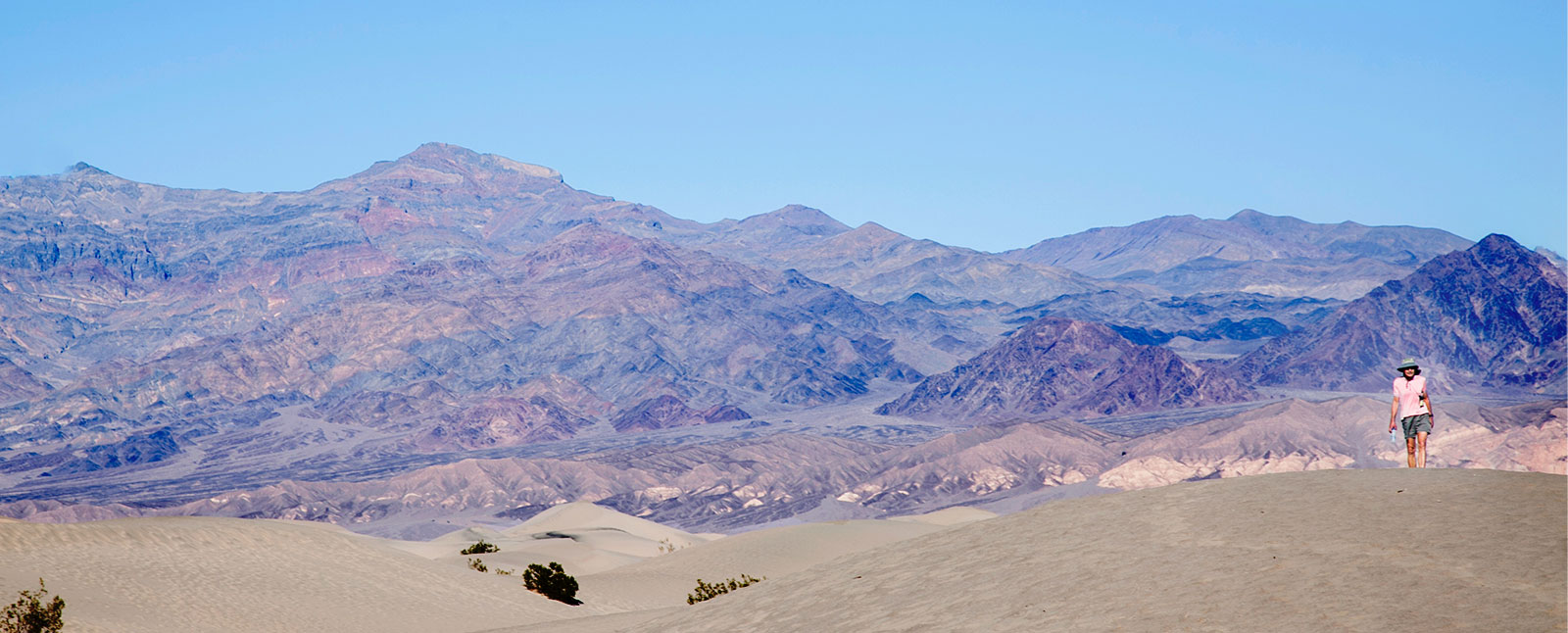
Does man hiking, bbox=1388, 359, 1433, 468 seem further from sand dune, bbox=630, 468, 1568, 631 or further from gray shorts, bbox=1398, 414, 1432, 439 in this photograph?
sand dune, bbox=630, 468, 1568, 631

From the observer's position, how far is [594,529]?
286 ft

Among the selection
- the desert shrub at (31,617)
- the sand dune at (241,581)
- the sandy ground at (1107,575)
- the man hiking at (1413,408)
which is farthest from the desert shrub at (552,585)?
the man hiking at (1413,408)

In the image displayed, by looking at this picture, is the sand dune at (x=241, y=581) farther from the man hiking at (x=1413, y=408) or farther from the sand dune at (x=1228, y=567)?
the man hiking at (x=1413, y=408)

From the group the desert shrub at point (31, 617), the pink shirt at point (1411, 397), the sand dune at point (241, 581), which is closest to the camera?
the pink shirt at point (1411, 397)

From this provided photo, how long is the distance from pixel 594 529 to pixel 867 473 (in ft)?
266

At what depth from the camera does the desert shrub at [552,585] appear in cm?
3950

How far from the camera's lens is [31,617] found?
81.3 feet

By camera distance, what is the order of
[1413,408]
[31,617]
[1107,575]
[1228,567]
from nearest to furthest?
1. [1228,567]
2. [1107,575]
3. [1413,408]
4. [31,617]

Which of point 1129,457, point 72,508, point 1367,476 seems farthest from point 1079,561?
point 72,508

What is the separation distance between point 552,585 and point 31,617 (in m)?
16.8

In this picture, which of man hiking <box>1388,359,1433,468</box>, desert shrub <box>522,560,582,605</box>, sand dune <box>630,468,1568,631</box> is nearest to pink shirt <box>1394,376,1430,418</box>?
man hiking <box>1388,359,1433,468</box>

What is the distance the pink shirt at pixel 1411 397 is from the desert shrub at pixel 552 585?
24644 millimetres

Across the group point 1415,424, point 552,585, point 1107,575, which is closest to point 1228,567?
point 1107,575

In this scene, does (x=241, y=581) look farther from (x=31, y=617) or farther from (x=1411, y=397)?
(x=1411, y=397)
